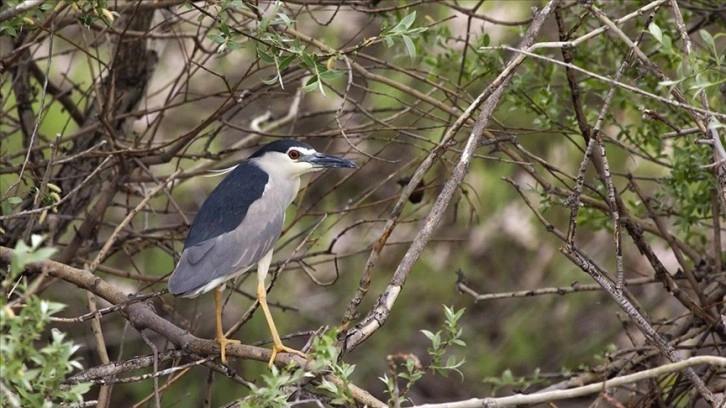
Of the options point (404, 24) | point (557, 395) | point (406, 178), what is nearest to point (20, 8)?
point (404, 24)

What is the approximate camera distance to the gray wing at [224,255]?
2943mm

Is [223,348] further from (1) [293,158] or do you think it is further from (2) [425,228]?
(1) [293,158]

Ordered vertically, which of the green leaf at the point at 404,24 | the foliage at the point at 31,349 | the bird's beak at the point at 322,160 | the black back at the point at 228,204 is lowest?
the foliage at the point at 31,349

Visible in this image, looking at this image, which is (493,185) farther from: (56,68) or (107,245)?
(107,245)

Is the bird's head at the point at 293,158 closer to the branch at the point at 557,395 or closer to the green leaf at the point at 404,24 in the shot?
the green leaf at the point at 404,24

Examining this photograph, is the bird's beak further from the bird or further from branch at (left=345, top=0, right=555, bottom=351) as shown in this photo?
branch at (left=345, top=0, right=555, bottom=351)

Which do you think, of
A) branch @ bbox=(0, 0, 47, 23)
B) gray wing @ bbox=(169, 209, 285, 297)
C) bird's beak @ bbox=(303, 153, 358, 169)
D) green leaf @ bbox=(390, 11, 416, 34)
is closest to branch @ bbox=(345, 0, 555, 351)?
green leaf @ bbox=(390, 11, 416, 34)

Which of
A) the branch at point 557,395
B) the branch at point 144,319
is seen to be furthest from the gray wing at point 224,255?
the branch at point 557,395

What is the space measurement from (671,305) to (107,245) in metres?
3.75

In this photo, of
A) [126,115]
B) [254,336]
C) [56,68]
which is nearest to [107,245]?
[126,115]

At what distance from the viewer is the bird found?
2.98 metres

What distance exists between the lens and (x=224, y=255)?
308cm

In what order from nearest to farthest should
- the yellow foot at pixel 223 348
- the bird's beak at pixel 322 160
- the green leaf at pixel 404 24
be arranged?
the green leaf at pixel 404 24 → the yellow foot at pixel 223 348 → the bird's beak at pixel 322 160

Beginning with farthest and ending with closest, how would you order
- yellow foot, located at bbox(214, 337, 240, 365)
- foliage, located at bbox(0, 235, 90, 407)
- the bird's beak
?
1. the bird's beak
2. yellow foot, located at bbox(214, 337, 240, 365)
3. foliage, located at bbox(0, 235, 90, 407)
